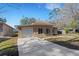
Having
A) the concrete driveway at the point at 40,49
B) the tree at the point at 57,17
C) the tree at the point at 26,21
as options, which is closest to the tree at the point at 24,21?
the tree at the point at 26,21

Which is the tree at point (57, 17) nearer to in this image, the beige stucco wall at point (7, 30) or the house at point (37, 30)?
the house at point (37, 30)

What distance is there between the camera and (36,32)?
4.15 metres

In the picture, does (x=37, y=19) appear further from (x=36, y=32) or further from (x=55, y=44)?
(x=55, y=44)

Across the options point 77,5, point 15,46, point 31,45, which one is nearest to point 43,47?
point 31,45

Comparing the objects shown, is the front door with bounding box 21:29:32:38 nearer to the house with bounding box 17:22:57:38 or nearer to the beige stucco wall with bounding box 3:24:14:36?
the house with bounding box 17:22:57:38

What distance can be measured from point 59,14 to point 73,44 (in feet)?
1.75

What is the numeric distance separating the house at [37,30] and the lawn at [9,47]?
165 mm

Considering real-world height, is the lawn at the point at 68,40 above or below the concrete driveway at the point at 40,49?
above

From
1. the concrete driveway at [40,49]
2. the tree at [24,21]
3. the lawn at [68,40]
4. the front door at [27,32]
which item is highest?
the tree at [24,21]

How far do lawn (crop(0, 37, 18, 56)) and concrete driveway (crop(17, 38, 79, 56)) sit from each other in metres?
0.07

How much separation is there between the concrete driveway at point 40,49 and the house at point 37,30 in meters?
0.09

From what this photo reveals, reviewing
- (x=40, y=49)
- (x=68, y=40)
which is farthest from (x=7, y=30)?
(x=68, y=40)

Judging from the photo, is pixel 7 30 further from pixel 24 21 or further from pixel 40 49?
pixel 40 49

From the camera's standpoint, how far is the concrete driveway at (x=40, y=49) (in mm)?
4074
